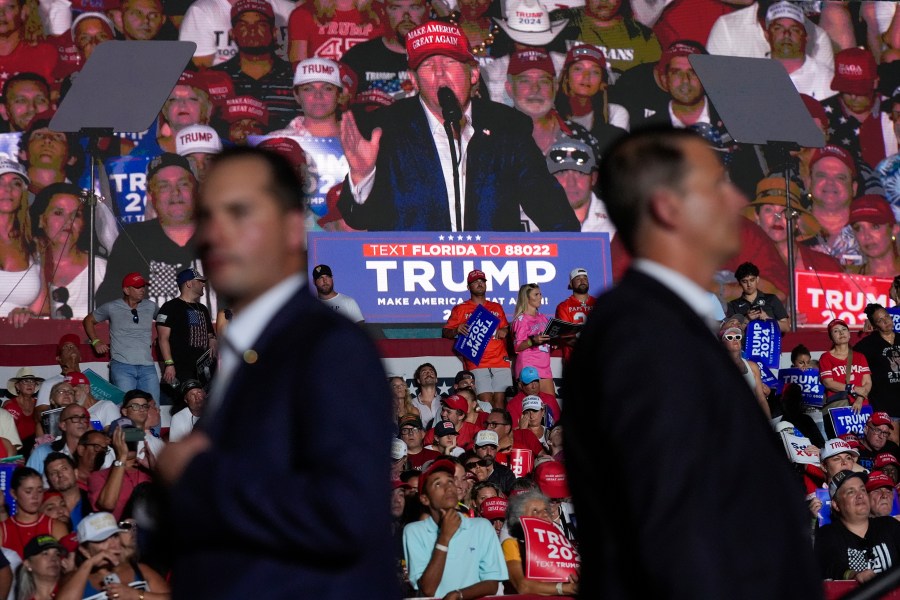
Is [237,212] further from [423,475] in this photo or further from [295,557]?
[423,475]

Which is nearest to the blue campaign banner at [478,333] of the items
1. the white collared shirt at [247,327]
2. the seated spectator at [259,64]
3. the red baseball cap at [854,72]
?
the seated spectator at [259,64]

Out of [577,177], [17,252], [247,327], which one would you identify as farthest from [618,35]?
[247,327]

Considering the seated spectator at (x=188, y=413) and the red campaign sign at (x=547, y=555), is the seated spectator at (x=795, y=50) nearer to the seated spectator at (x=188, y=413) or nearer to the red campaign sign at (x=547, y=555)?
the seated spectator at (x=188, y=413)

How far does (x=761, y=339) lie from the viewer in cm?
1106

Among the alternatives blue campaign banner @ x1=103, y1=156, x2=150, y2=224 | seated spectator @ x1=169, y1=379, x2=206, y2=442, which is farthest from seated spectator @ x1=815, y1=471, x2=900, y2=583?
blue campaign banner @ x1=103, y1=156, x2=150, y2=224

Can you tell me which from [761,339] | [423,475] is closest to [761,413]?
[423,475]

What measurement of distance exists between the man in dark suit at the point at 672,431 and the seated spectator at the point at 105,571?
476 cm

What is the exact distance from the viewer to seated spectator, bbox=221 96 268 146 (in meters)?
17.6

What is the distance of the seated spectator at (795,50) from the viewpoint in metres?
19.6

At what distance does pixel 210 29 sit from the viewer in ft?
58.7

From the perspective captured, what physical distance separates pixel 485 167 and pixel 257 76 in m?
3.23

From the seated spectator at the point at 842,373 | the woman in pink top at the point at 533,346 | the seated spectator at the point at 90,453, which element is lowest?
the seated spectator at the point at 90,453

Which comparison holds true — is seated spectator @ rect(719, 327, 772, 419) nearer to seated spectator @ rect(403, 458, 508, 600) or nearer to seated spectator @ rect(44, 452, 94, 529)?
seated spectator @ rect(403, 458, 508, 600)

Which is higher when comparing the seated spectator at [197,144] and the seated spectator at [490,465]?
the seated spectator at [197,144]
